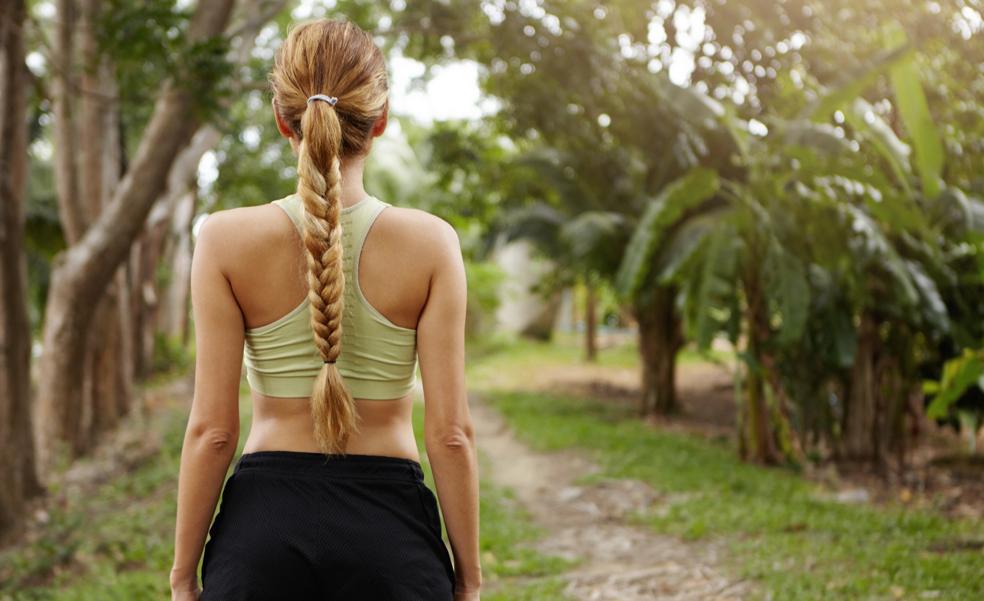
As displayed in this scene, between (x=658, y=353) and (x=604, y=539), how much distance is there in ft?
18.9

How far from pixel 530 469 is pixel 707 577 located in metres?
3.80

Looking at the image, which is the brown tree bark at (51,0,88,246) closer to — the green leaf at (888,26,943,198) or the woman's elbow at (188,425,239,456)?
the green leaf at (888,26,943,198)

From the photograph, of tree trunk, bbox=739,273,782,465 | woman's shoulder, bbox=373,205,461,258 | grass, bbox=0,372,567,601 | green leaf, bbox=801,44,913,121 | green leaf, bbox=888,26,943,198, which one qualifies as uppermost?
green leaf, bbox=801,44,913,121

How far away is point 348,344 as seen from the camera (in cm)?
193

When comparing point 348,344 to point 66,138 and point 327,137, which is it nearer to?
point 327,137

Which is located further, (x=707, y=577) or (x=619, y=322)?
(x=619, y=322)

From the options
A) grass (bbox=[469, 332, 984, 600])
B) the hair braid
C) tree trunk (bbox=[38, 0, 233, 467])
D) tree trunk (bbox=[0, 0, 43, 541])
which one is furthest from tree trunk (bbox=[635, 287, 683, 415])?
the hair braid

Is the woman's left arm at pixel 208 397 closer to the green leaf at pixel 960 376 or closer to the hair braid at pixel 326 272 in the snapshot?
the hair braid at pixel 326 272

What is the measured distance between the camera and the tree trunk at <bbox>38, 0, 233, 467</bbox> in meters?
7.07

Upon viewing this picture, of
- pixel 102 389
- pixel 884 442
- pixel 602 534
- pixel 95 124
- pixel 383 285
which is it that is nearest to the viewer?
pixel 383 285

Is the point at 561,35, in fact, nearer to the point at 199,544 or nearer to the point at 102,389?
the point at 102,389

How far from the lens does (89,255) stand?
731 centimetres

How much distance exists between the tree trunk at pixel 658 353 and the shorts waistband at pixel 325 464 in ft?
31.7

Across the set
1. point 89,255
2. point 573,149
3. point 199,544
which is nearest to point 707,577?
point 199,544
